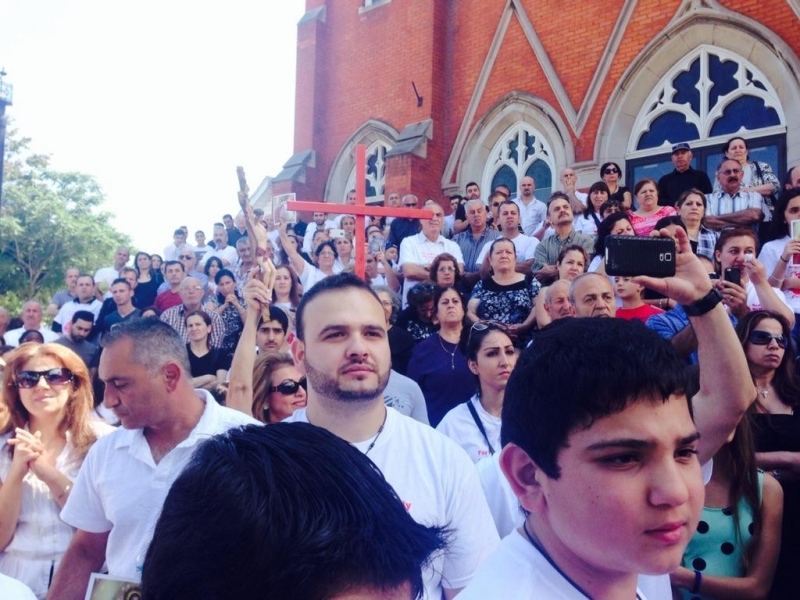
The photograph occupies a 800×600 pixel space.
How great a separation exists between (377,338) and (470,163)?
12.7m

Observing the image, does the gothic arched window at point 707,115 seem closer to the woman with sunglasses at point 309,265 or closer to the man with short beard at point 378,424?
the woman with sunglasses at point 309,265

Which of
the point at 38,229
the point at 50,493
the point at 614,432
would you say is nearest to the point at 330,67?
the point at 50,493

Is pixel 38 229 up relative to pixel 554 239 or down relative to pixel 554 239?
up

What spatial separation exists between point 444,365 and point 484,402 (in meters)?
1.40

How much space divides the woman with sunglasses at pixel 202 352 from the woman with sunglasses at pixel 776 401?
4823 millimetres

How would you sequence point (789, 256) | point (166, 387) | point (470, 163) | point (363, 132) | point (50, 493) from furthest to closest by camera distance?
point (363, 132)
point (470, 163)
point (789, 256)
point (50, 493)
point (166, 387)

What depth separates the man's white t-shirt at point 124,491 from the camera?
2837mm

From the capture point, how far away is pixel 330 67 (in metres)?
17.7

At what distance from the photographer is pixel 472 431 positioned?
13.9ft

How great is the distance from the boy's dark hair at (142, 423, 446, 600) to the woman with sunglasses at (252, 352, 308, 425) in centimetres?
320

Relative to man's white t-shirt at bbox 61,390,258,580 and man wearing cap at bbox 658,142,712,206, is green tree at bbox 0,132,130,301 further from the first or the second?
man's white t-shirt at bbox 61,390,258,580

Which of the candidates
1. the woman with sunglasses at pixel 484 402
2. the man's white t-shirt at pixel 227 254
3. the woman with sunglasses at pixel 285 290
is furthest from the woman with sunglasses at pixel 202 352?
the man's white t-shirt at pixel 227 254

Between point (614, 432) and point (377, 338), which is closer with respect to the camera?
point (614, 432)

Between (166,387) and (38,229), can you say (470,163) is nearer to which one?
(166,387)
